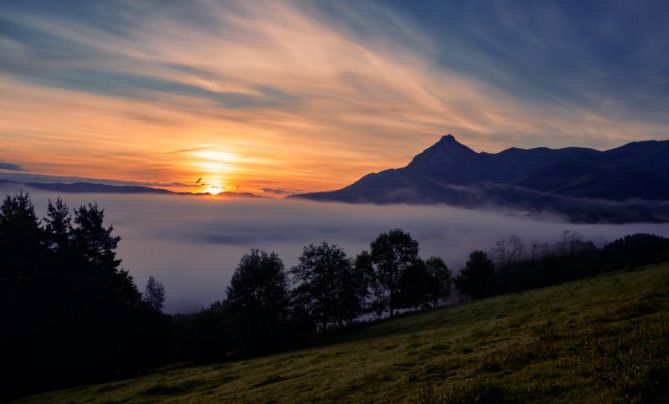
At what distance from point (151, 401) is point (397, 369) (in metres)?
19.5

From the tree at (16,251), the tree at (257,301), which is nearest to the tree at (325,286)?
the tree at (257,301)

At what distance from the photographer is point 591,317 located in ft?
83.5

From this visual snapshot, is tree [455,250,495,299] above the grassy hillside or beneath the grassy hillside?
beneath

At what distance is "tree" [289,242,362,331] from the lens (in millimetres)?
84438

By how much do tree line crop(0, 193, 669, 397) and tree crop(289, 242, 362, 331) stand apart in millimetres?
213

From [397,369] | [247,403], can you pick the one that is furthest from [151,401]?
[397,369]

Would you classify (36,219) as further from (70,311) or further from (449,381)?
(449,381)

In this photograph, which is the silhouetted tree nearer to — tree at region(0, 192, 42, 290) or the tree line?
the tree line

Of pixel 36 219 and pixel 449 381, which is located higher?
pixel 36 219

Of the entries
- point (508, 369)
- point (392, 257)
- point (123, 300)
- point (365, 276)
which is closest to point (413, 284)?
point (392, 257)

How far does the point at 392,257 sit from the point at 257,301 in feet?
111

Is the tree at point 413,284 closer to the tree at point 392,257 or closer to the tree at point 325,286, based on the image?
the tree at point 392,257

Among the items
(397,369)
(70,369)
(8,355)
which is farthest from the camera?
(70,369)

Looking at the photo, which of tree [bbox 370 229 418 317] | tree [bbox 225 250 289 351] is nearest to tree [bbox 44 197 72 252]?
tree [bbox 225 250 289 351]
